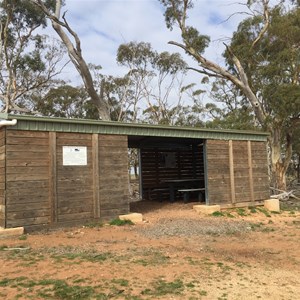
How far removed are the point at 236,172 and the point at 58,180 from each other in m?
6.12

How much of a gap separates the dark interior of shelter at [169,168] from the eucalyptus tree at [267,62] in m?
6.99

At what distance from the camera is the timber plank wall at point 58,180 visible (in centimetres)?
764

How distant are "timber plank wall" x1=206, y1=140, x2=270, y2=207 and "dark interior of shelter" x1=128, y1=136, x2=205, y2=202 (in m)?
2.38

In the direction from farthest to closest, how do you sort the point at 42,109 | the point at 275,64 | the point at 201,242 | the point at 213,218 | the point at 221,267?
the point at 42,109, the point at 275,64, the point at 213,218, the point at 201,242, the point at 221,267

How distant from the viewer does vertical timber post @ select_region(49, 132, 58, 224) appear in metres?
8.10

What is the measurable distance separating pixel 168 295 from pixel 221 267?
1.49 meters

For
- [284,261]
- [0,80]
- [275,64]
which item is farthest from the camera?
[0,80]

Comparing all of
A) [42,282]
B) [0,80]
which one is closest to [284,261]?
[42,282]

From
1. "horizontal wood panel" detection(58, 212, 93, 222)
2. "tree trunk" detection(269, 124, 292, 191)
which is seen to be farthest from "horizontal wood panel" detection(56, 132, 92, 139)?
"tree trunk" detection(269, 124, 292, 191)

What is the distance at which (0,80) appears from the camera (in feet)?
78.0

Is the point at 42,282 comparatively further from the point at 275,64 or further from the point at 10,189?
the point at 275,64

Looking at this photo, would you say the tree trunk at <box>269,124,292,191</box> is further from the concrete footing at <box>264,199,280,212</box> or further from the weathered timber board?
the weathered timber board

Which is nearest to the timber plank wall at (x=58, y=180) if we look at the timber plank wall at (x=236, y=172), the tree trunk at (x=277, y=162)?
the timber plank wall at (x=236, y=172)

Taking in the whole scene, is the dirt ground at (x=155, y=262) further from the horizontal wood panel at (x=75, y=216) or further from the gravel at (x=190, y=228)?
the horizontal wood panel at (x=75, y=216)
